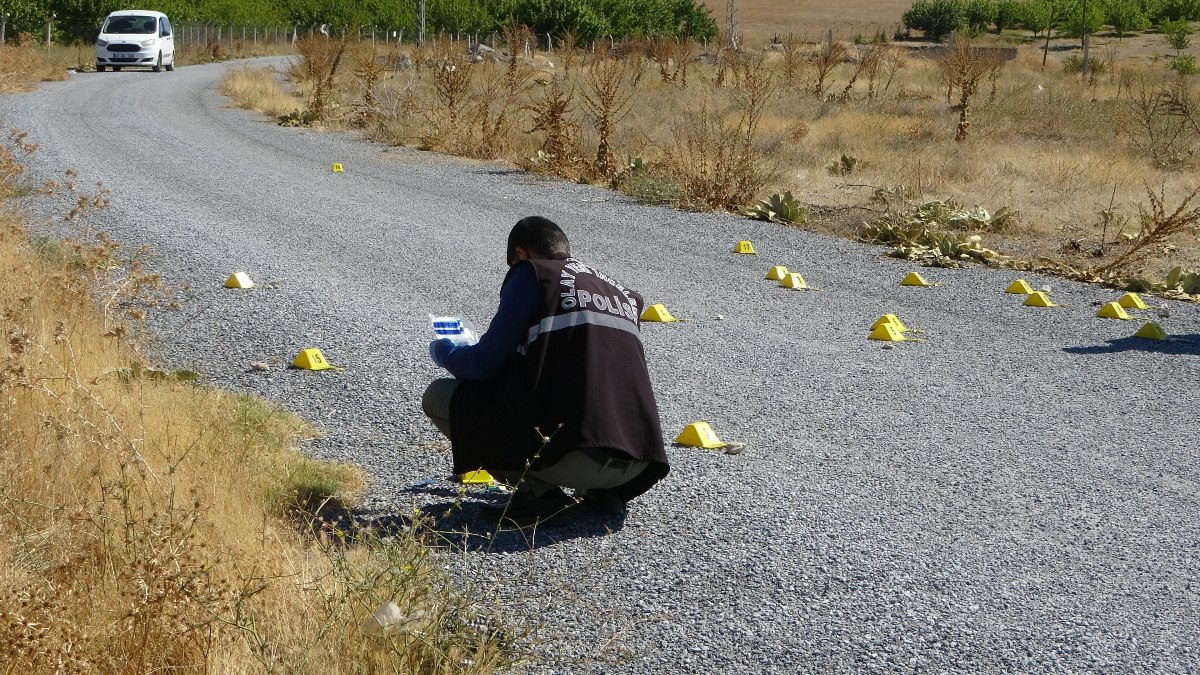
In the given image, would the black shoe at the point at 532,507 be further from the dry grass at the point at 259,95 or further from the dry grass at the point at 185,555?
the dry grass at the point at 259,95

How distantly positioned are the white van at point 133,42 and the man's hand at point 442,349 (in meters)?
35.6

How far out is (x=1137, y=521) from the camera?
5.00 m

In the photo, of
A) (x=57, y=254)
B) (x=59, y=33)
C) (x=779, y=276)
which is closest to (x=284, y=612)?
(x=57, y=254)

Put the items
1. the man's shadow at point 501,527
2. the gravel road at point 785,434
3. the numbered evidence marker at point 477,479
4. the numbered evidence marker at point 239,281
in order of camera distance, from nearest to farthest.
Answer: the gravel road at point 785,434, the man's shadow at point 501,527, the numbered evidence marker at point 477,479, the numbered evidence marker at point 239,281

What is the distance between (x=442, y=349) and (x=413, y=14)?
76586 millimetres

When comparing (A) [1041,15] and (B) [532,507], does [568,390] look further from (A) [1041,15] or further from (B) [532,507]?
(A) [1041,15]

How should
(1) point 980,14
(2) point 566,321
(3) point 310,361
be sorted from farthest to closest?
(1) point 980,14
(3) point 310,361
(2) point 566,321

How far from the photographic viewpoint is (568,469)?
14.8ft

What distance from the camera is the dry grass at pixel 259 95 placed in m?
24.4

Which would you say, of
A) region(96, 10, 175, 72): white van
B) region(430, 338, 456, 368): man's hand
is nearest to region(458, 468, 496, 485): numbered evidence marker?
region(430, 338, 456, 368): man's hand

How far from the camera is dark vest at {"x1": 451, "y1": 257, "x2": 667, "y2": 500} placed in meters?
4.35

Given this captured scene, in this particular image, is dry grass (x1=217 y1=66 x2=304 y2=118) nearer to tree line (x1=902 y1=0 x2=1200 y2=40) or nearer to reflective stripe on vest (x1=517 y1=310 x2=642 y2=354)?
reflective stripe on vest (x1=517 y1=310 x2=642 y2=354)

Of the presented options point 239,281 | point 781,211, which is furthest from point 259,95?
point 239,281

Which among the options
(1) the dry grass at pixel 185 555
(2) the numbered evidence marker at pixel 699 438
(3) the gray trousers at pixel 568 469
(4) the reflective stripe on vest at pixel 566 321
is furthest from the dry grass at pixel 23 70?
(4) the reflective stripe on vest at pixel 566 321
